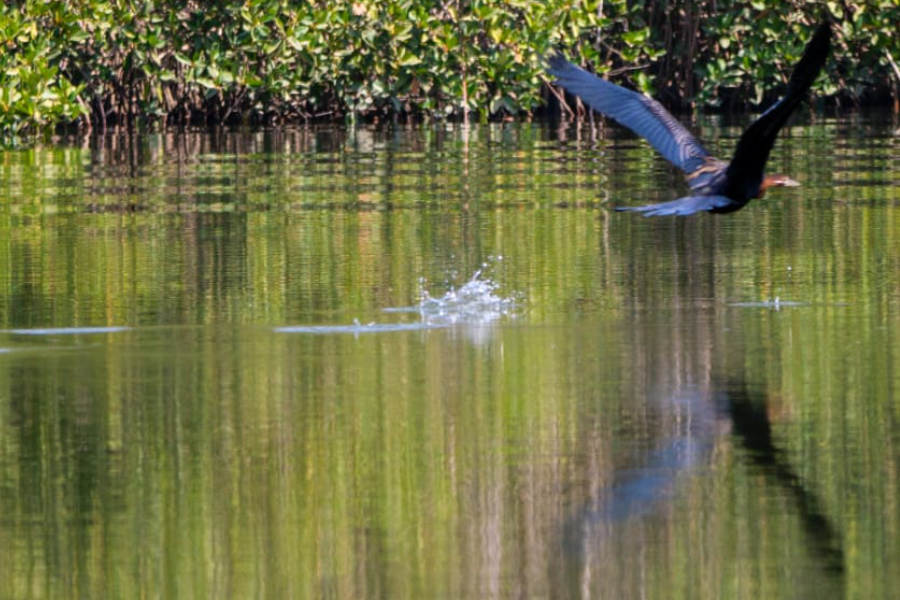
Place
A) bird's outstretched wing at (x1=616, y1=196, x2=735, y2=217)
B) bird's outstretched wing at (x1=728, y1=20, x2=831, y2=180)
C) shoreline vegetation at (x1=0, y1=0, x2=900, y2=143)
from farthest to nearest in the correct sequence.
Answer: shoreline vegetation at (x1=0, y1=0, x2=900, y2=143), bird's outstretched wing at (x1=616, y1=196, x2=735, y2=217), bird's outstretched wing at (x1=728, y1=20, x2=831, y2=180)

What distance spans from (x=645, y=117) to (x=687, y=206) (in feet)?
3.73

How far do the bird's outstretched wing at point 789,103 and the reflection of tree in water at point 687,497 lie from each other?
0.90 meters

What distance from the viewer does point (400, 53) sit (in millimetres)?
23781

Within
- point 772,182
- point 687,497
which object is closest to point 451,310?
point 772,182

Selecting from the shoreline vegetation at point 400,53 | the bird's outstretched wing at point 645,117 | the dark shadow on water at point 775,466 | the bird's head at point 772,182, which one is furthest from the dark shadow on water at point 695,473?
the shoreline vegetation at point 400,53

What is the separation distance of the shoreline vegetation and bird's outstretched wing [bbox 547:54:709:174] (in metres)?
12.8

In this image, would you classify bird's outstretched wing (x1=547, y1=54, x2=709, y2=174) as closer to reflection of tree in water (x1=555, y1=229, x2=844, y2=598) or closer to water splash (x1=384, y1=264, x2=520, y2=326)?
water splash (x1=384, y1=264, x2=520, y2=326)

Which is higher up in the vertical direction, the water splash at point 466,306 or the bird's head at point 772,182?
the bird's head at point 772,182

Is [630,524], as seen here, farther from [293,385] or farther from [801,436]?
[293,385]

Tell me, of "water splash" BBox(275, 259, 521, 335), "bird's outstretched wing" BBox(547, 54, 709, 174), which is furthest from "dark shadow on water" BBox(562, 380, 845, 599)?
"bird's outstretched wing" BBox(547, 54, 709, 174)

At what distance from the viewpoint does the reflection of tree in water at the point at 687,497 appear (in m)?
5.31

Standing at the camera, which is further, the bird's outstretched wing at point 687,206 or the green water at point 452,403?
the bird's outstretched wing at point 687,206

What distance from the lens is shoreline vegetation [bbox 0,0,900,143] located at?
2359 cm

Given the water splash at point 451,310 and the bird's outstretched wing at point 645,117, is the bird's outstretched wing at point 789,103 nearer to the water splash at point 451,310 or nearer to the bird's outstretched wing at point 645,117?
the bird's outstretched wing at point 645,117
